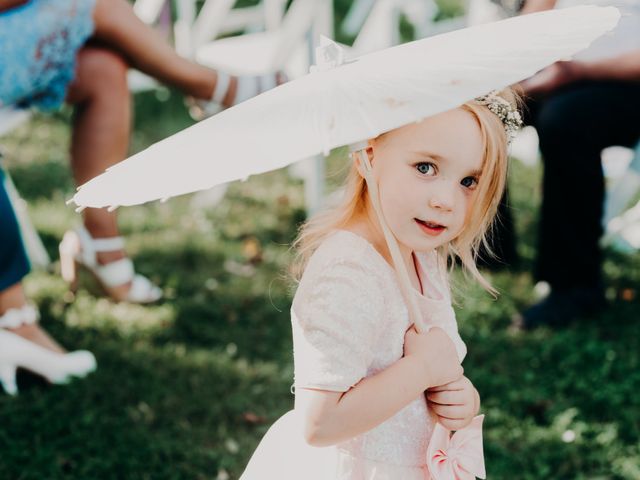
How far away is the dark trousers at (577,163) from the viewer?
3182 mm

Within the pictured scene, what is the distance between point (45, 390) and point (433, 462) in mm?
1554

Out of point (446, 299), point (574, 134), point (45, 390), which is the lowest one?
point (45, 390)

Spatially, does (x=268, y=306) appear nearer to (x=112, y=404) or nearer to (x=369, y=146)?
(x=112, y=404)

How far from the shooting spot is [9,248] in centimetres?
267

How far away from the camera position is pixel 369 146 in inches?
57.9

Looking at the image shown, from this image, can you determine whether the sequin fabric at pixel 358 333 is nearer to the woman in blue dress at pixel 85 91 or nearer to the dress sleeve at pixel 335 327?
the dress sleeve at pixel 335 327

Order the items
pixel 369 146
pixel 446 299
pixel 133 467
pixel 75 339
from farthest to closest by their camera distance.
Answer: pixel 75 339, pixel 133 467, pixel 446 299, pixel 369 146

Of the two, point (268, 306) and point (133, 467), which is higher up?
point (133, 467)

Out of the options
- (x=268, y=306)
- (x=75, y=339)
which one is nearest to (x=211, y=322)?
(x=268, y=306)

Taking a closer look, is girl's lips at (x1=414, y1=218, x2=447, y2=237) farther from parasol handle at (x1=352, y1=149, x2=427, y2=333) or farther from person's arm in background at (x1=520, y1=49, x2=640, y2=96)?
person's arm in background at (x1=520, y1=49, x2=640, y2=96)

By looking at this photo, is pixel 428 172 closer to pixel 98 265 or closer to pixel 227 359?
pixel 227 359

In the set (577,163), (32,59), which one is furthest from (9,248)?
(577,163)

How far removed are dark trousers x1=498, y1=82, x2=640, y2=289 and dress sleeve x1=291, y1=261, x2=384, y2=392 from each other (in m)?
1.94

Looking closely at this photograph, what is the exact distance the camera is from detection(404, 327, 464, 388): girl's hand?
1.43 m
